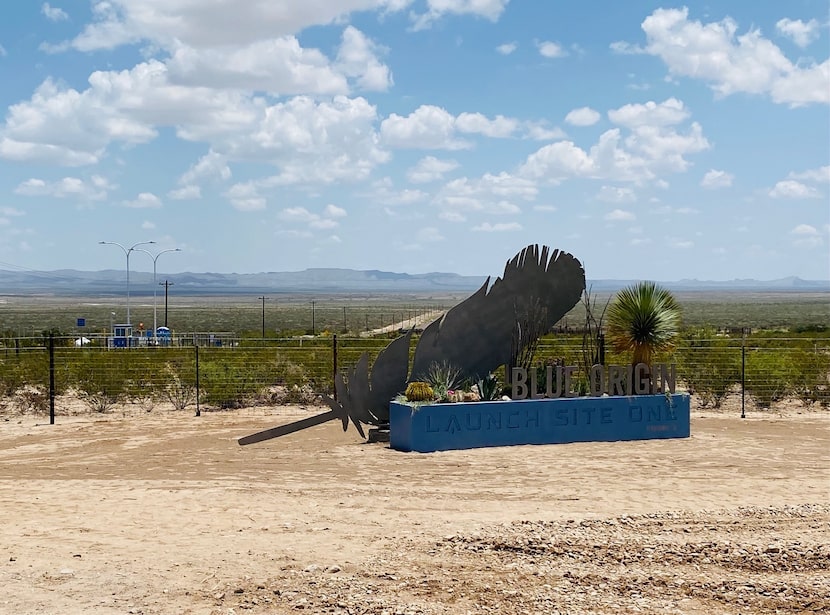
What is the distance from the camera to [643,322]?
18016 millimetres

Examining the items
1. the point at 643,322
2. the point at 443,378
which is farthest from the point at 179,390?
the point at 643,322

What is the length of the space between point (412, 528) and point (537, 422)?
6695mm

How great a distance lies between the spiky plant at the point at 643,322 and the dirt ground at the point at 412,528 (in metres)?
2.11

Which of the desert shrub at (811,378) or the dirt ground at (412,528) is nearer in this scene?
the dirt ground at (412,528)

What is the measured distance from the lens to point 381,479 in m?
13.2

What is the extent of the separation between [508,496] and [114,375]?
45.7 feet

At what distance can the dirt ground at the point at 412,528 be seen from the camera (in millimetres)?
7941

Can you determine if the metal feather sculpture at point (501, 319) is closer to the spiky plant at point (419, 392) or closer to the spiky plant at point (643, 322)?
the spiky plant at point (419, 392)

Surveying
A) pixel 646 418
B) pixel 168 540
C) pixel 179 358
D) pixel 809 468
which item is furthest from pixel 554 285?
pixel 179 358

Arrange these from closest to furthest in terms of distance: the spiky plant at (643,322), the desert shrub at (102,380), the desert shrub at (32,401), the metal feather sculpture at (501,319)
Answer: the metal feather sculpture at (501,319), the spiky plant at (643,322), the desert shrub at (32,401), the desert shrub at (102,380)

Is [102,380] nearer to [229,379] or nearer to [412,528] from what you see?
[229,379]

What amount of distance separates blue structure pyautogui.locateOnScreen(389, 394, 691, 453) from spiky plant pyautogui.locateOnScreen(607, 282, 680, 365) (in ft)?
3.42

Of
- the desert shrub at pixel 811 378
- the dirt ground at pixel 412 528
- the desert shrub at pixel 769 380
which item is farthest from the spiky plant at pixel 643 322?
the desert shrub at pixel 811 378

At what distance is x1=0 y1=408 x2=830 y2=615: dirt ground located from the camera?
7941 millimetres
